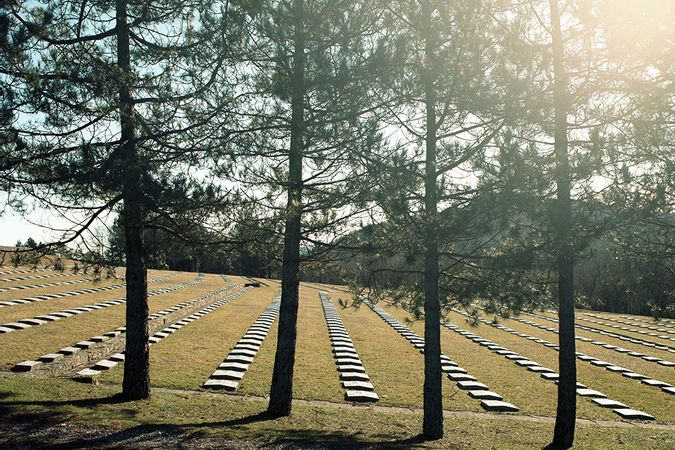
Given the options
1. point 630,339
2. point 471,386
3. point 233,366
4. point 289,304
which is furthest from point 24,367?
point 630,339

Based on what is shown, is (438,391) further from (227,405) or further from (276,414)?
(227,405)

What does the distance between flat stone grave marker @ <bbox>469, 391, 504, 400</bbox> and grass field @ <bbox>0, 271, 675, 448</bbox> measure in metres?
0.18

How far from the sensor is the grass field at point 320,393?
7.93m

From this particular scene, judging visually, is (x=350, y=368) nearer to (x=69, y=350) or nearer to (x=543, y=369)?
(x=543, y=369)

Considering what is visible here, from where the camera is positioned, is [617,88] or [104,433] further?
[617,88]

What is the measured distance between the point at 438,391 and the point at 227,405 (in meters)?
3.61

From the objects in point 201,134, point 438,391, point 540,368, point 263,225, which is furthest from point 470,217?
point 540,368

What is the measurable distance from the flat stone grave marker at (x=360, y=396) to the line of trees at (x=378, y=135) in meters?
2.05

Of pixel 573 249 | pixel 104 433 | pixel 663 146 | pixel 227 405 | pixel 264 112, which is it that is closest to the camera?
pixel 104 433

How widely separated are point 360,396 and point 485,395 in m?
2.77

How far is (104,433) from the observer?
264 inches

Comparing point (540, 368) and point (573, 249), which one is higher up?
point (573, 249)

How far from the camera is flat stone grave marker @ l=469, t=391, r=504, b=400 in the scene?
37.1ft

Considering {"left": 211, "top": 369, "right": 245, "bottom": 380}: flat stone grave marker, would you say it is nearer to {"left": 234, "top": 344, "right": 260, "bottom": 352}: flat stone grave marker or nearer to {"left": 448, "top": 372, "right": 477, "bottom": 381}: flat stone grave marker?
{"left": 234, "top": 344, "right": 260, "bottom": 352}: flat stone grave marker
